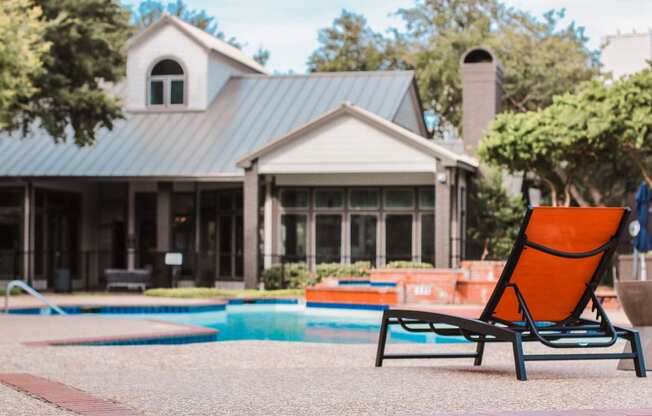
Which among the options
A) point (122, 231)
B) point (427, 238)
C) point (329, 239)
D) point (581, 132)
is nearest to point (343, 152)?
point (329, 239)

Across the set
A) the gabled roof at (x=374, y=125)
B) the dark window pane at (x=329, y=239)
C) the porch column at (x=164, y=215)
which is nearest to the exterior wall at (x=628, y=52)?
the gabled roof at (x=374, y=125)

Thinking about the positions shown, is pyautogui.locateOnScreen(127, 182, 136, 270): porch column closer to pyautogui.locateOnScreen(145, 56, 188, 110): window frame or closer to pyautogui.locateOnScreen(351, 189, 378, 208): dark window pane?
pyautogui.locateOnScreen(145, 56, 188, 110): window frame

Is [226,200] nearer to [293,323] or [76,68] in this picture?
[76,68]

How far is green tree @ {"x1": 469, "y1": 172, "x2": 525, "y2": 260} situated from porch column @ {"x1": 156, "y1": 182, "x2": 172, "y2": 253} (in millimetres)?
7416

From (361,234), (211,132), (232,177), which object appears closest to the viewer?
(232,177)

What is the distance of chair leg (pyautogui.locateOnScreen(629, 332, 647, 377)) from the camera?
24.2 ft

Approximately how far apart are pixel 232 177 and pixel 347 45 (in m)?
21.6

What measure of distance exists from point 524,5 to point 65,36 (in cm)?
3018

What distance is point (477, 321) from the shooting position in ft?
24.4

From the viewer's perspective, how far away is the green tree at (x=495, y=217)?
27.2 meters

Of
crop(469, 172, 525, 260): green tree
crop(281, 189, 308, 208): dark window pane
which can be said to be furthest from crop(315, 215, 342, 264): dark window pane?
crop(469, 172, 525, 260): green tree

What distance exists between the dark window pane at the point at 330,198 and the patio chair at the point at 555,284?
19746 millimetres

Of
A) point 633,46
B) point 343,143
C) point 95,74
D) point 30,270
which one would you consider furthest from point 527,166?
point 633,46

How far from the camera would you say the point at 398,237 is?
1074 inches
